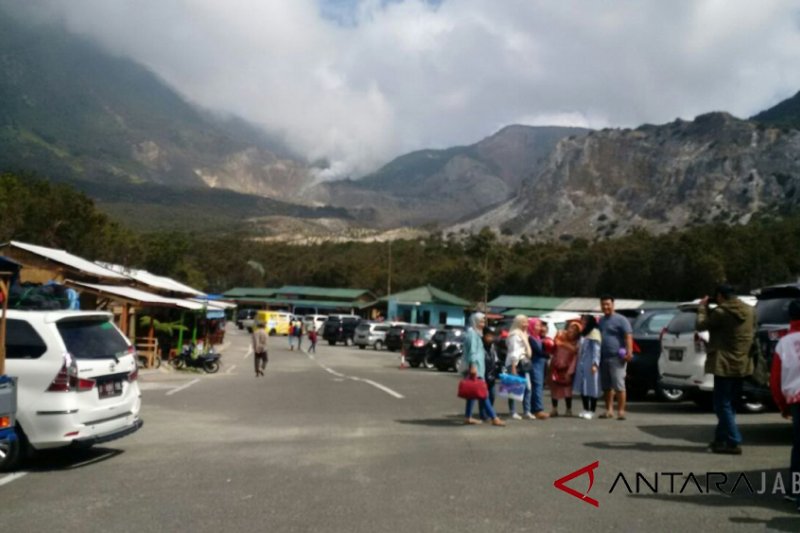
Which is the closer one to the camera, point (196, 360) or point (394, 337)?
point (196, 360)

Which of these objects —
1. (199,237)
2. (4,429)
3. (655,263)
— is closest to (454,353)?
(4,429)

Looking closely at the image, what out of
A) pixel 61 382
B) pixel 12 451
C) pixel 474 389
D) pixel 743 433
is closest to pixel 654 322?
pixel 743 433

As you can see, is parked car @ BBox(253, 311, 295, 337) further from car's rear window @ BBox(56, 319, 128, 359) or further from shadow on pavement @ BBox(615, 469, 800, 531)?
shadow on pavement @ BBox(615, 469, 800, 531)

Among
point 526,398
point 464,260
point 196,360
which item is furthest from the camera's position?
point 464,260

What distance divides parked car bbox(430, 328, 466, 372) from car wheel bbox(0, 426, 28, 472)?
21211 millimetres

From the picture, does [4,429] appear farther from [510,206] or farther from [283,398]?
[510,206]

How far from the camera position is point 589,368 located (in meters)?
12.2

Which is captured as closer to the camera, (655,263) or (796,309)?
(796,309)

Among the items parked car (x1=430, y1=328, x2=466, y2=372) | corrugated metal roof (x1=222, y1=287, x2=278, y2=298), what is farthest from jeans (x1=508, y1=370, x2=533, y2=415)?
corrugated metal roof (x1=222, y1=287, x2=278, y2=298)

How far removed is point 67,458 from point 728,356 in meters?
7.64

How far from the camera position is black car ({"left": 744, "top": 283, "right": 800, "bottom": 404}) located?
948 centimetres

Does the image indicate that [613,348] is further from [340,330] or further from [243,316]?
[243,316]

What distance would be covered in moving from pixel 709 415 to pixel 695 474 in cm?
553

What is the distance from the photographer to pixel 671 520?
6.29 meters
